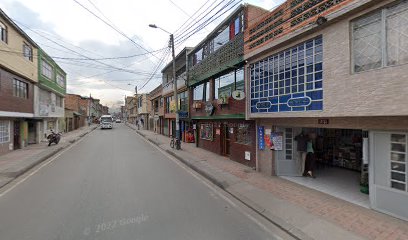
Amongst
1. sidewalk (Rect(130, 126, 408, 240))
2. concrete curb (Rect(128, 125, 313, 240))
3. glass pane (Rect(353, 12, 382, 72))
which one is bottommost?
concrete curb (Rect(128, 125, 313, 240))

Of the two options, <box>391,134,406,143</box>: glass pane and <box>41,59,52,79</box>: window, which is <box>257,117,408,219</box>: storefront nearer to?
<box>391,134,406,143</box>: glass pane

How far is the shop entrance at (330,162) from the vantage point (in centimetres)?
812

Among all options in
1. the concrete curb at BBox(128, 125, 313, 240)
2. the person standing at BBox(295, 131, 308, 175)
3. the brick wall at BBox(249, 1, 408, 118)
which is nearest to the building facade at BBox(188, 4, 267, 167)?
the person standing at BBox(295, 131, 308, 175)

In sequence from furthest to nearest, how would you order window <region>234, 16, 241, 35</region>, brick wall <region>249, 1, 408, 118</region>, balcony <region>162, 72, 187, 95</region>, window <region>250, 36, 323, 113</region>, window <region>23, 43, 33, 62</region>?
balcony <region>162, 72, 187, 95</region> → window <region>23, 43, 33, 62</region> → window <region>234, 16, 241, 35</region> → window <region>250, 36, 323, 113</region> → brick wall <region>249, 1, 408, 118</region>

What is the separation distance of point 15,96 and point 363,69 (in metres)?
20.2

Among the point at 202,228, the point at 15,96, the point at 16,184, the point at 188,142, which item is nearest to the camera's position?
the point at 202,228

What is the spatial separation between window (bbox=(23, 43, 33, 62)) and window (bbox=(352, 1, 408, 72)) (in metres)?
21.7

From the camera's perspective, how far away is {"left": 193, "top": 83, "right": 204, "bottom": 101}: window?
→ 18.5 metres

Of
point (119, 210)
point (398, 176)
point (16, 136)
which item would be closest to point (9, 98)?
point (16, 136)

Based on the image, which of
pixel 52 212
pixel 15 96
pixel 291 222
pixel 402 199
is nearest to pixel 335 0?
pixel 402 199

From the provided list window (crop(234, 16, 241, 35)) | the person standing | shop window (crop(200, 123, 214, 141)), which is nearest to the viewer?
the person standing

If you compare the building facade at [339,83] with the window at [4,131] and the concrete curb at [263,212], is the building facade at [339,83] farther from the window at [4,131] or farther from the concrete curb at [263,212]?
the window at [4,131]

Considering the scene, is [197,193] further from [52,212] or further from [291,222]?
[52,212]

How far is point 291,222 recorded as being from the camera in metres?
5.64
